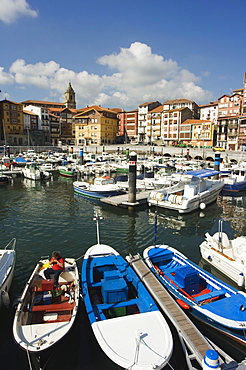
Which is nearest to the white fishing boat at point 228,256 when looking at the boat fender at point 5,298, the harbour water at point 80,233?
the harbour water at point 80,233

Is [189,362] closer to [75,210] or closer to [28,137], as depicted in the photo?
[75,210]

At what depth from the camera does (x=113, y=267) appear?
12164 mm

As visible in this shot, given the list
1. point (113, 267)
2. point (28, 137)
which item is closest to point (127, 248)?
point (113, 267)

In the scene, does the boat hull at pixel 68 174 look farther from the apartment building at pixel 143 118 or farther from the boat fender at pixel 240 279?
the apartment building at pixel 143 118

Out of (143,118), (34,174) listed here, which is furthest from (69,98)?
(34,174)

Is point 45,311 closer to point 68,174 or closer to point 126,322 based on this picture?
point 126,322

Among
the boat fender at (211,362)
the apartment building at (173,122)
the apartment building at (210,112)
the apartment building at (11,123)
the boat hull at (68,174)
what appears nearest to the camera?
the boat fender at (211,362)

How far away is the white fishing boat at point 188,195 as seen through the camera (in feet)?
80.2

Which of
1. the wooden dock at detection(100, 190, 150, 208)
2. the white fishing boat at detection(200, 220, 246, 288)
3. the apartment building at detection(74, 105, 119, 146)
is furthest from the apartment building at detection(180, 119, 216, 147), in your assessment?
the white fishing boat at detection(200, 220, 246, 288)

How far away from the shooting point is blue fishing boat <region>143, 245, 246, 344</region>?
8.91 metres

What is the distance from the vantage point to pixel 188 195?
86.6ft

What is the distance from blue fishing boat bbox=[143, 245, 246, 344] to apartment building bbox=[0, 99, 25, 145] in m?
86.3

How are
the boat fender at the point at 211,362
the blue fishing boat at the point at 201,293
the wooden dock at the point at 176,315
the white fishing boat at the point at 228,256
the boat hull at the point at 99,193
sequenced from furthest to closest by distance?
1. the boat hull at the point at 99,193
2. the white fishing boat at the point at 228,256
3. the blue fishing boat at the point at 201,293
4. the wooden dock at the point at 176,315
5. the boat fender at the point at 211,362

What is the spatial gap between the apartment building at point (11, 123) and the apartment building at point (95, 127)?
2039 cm
